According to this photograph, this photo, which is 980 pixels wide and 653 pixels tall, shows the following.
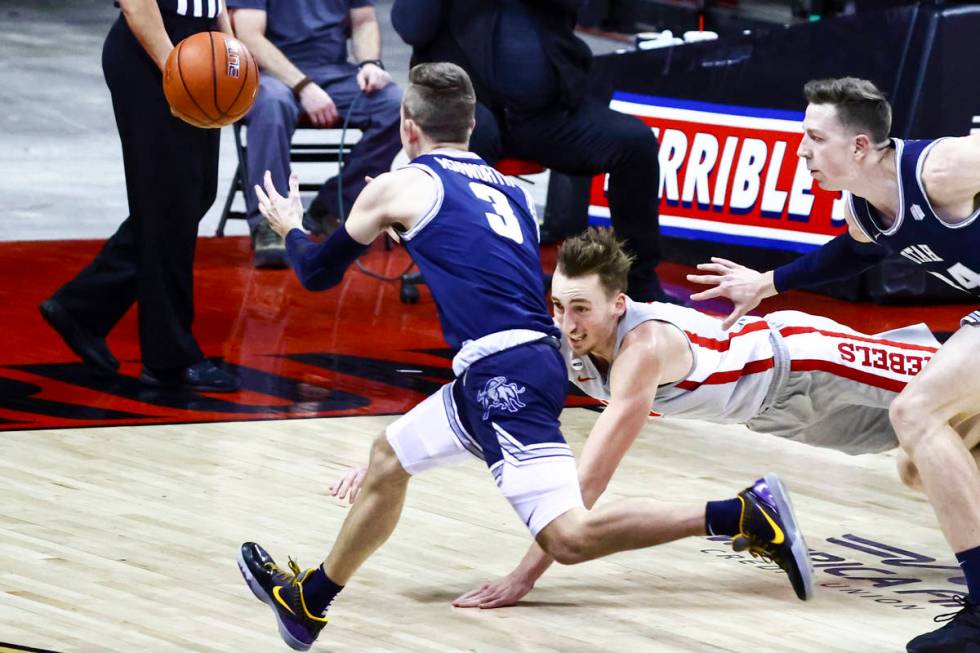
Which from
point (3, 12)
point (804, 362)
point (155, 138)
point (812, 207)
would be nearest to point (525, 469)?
point (804, 362)

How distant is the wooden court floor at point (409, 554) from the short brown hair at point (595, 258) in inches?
36.0

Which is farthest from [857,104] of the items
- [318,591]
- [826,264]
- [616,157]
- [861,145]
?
[616,157]

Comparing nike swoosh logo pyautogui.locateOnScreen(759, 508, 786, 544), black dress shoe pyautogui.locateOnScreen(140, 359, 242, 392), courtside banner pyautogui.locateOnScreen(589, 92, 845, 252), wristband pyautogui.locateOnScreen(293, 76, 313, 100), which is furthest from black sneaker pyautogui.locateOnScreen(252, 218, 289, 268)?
nike swoosh logo pyautogui.locateOnScreen(759, 508, 786, 544)

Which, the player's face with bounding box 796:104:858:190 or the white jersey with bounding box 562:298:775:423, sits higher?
the player's face with bounding box 796:104:858:190

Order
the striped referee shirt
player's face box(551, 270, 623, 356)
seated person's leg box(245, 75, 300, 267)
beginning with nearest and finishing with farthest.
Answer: player's face box(551, 270, 623, 356) → the striped referee shirt → seated person's leg box(245, 75, 300, 267)

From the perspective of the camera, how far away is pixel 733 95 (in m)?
9.14

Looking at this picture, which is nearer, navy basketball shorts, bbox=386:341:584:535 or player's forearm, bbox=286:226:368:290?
navy basketball shorts, bbox=386:341:584:535

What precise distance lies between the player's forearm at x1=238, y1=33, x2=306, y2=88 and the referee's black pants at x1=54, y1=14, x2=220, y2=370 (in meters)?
2.25

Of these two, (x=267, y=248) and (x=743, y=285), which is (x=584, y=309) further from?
(x=267, y=248)

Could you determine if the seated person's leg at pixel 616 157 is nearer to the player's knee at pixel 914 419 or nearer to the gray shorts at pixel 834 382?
the gray shorts at pixel 834 382

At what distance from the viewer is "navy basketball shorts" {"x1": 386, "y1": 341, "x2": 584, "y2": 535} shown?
431 cm

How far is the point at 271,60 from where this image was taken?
9.12m

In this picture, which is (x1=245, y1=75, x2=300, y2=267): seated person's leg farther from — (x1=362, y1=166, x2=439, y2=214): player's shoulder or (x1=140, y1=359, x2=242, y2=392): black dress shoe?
(x1=362, y1=166, x2=439, y2=214): player's shoulder

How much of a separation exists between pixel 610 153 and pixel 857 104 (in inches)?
139
